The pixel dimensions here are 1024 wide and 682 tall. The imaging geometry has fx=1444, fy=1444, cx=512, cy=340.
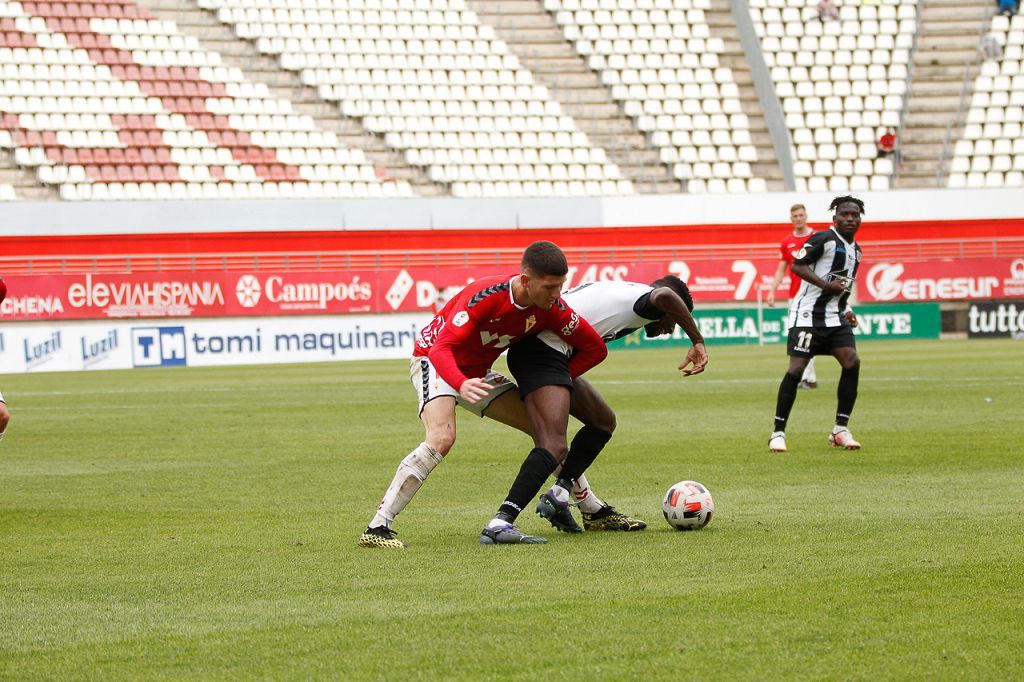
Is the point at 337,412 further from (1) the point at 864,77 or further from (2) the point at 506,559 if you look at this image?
(1) the point at 864,77

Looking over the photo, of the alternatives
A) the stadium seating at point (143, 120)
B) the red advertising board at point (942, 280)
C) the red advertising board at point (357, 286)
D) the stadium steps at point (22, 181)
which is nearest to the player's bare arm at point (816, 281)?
the red advertising board at point (357, 286)

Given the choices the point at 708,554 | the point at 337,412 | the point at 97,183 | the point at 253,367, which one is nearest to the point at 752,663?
the point at 708,554

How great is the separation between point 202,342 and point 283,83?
37.6 ft

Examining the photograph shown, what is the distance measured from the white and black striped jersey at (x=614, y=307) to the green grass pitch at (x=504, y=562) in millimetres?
1157

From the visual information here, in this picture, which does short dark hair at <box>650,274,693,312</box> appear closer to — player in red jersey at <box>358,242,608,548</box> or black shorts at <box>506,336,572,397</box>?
player in red jersey at <box>358,242,608,548</box>

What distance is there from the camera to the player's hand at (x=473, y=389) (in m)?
6.92

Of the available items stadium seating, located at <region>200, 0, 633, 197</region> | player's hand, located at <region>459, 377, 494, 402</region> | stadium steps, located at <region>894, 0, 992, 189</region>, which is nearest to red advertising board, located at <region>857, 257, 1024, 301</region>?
stadium steps, located at <region>894, 0, 992, 189</region>

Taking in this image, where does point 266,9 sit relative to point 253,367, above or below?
above

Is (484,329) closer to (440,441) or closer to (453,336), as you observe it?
(453,336)

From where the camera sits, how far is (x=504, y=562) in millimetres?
6828

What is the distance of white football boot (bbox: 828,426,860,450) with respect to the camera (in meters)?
12.1

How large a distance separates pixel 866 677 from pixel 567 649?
1.01 metres

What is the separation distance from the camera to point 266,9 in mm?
41844

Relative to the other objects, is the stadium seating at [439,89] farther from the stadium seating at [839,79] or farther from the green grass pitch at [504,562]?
the green grass pitch at [504,562]
